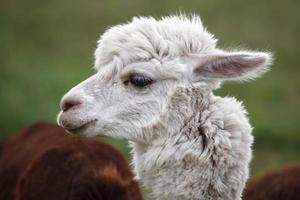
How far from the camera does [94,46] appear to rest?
48.1 ft

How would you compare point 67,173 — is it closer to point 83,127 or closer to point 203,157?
point 83,127

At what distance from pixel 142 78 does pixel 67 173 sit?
3.99ft

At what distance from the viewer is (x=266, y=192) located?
4.99 meters

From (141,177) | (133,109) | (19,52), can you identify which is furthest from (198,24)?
(19,52)

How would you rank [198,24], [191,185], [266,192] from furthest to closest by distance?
[266,192] → [198,24] → [191,185]

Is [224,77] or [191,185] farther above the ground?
[224,77]

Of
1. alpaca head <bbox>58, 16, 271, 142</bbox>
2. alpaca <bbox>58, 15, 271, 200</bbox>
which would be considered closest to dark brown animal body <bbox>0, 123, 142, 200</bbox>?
alpaca <bbox>58, 15, 271, 200</bbox>

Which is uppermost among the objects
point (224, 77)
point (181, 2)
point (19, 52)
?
point (181, 2)

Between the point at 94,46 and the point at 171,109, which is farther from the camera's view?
the point at 94,46

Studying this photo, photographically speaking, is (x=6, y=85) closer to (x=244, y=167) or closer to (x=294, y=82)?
(x=294, y=82)

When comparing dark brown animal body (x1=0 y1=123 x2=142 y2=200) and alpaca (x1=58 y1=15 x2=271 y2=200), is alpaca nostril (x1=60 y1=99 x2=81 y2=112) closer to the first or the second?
alpaca (x1=58 y1=15 x2=271 y2=200)

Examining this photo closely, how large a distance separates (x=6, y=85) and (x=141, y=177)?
842 centimetres

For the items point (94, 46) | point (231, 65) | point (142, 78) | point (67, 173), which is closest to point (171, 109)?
point (142, 78)

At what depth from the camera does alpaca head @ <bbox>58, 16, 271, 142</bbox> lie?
3906 millimetres
